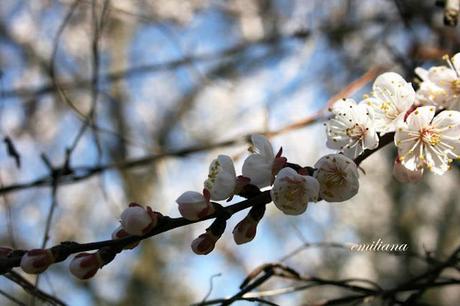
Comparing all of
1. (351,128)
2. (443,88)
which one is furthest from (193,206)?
(443,88)

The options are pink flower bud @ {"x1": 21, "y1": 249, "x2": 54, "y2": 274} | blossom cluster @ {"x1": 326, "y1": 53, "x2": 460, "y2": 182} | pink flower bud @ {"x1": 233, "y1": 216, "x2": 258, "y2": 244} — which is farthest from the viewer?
blossom cluster @ {"x1": 326, "y1": 53, "x2": 460, "y2": 182}

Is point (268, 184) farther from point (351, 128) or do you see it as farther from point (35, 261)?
point (35, 261)

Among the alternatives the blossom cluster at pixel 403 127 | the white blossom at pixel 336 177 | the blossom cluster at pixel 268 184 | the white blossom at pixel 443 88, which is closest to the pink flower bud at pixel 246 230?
the blossom cluster at pixel 268 184

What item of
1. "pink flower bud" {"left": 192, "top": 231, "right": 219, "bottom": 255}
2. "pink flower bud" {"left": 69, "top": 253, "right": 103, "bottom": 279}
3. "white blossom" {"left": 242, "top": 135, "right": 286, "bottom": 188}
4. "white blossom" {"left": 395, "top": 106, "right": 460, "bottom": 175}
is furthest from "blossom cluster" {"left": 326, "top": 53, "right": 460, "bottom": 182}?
"pink flower bud" {"left": 69, "top": 253, "right": 103, "bottom": 279}

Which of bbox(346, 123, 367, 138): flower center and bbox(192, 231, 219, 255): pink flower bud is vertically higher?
bbox(346, 123, 367, 138): flower center

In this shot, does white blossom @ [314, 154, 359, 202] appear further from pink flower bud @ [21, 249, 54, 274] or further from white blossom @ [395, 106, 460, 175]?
pink flower bud @ [21, 249, 54, 274]

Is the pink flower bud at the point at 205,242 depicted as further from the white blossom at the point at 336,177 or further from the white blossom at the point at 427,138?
the white blossom at the point at 427,138
